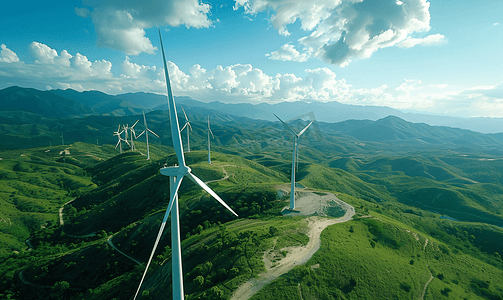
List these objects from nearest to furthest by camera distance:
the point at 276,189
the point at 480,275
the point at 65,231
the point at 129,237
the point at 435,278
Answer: the point at 435,278 → the point at 480,275 → the point at 129,237 → the point at 276,189 → the point at 65,231

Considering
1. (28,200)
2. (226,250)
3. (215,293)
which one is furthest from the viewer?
(28,200)

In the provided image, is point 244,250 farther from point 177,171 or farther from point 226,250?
point 177,171

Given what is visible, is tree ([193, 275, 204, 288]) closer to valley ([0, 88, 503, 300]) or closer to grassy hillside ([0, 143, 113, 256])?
valley ([0, 88, 503, 300])

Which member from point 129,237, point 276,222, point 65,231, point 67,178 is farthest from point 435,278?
point 67,178

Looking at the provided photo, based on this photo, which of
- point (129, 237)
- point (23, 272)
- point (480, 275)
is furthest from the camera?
point (129, 237)

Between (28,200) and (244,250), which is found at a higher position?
(244,250)

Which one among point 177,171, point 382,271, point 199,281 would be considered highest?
point 177,171

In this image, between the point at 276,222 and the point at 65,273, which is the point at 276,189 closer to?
the point at 276,222

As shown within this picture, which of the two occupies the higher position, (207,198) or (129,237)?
(207,198)

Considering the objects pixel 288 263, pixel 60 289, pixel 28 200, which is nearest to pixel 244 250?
pixel 288 263
